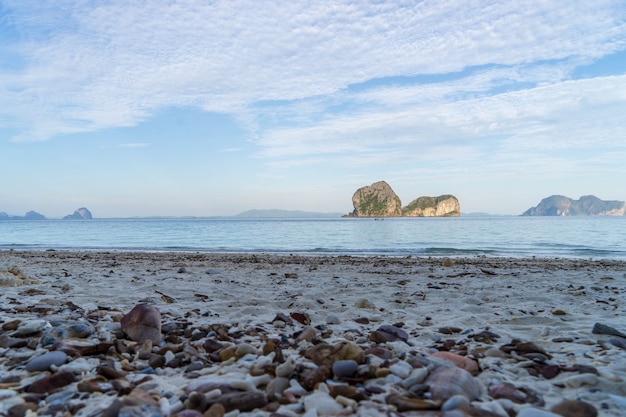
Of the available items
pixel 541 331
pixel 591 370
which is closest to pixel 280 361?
pixel 591 370

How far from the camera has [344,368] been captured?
256 centimetres

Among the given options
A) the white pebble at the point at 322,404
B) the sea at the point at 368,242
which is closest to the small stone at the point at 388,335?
the white pebble at the point at 322,404

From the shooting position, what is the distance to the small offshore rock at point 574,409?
2.05m

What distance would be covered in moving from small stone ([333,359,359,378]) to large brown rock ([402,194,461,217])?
588 ft

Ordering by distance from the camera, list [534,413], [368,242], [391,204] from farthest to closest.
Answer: [391,204] → [368,242] → [534,413]

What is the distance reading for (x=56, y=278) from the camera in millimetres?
7812

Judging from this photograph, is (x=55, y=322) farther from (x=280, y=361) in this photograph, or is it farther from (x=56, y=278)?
(x=56, y=278)

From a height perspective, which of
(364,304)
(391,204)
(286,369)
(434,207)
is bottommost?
(364,304)

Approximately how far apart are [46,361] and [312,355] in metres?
1.73

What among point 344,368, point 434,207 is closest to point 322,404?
point 344,368

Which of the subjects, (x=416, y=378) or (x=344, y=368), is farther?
(x=344, y=368)

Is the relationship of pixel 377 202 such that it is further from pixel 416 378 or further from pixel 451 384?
pixel 451 384

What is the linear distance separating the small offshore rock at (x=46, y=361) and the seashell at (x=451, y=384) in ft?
7.70

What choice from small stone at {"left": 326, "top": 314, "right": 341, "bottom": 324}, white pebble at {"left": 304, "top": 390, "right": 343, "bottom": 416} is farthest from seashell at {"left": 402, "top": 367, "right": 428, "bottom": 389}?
small stone at {"left": 326, "top": 314, "right": 341, "bottom": 324}
